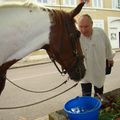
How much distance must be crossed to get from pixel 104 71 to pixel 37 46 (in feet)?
3.72

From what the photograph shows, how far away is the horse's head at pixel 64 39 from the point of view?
3.88ft

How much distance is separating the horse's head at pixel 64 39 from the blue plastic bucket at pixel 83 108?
0.73 feet

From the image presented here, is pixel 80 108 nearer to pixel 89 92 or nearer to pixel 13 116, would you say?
pixel 89 92

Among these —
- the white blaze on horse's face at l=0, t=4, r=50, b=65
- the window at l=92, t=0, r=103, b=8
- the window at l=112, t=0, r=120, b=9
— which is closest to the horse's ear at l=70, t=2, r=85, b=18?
the white blaze on horse's face at l=0, t=4, r=50, b=65

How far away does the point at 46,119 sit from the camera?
1.86m


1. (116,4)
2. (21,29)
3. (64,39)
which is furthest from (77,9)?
(116,4)

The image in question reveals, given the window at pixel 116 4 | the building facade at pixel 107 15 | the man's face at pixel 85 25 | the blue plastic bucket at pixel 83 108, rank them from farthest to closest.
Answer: the window at pixel 116 4, the building facade at pixel 107 15, the man's face at pixel 85 25, the blue plastic bucket at pixel 83 108

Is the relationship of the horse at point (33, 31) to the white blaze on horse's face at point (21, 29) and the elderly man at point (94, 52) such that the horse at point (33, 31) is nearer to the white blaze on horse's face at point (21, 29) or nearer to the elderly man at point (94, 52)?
the white blaze on horse's face at point (21, 29)

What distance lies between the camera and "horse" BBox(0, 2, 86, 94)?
113 cm

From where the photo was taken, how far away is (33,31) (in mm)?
1158

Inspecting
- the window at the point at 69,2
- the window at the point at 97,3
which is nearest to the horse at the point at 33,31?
the window at the point at 69,2

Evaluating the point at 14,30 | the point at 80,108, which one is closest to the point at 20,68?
the point at 80,108

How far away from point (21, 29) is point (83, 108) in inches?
22.9

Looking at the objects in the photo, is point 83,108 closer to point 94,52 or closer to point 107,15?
point 94,52
